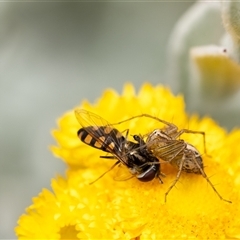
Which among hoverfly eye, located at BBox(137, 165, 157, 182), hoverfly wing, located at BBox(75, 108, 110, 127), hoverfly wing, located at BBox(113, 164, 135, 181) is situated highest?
hoverfly wing, located at BBox(75, 108, 110, 127)

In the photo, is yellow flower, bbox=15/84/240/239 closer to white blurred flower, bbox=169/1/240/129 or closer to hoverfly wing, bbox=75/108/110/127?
hoverfly wing, bbox=75/108/110/127

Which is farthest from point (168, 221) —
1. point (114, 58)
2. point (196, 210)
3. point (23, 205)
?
point (114, 58)

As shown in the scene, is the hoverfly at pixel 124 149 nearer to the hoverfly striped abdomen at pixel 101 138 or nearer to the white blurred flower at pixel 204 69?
the hoverfly striped abdomen at pixel 101 138

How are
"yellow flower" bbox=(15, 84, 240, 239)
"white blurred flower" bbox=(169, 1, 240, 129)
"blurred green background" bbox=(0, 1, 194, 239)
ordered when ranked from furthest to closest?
"blurred green background" bbox=(0, 1, 194, 239)
"white blurred flower" bbox=(169, 1, 240, 129)
"yellow flower" bbox=(15, 84, 240, 239)

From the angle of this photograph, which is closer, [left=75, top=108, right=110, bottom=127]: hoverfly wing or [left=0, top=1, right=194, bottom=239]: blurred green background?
[left=75, top=108, right=110, bottom=127]: hoverfly wing

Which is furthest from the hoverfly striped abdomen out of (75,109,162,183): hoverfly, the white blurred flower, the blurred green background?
the blurred green background

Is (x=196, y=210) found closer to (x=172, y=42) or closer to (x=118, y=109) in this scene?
(x=118, y=109)

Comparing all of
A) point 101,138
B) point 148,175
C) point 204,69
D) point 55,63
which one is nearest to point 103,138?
point 101,138
